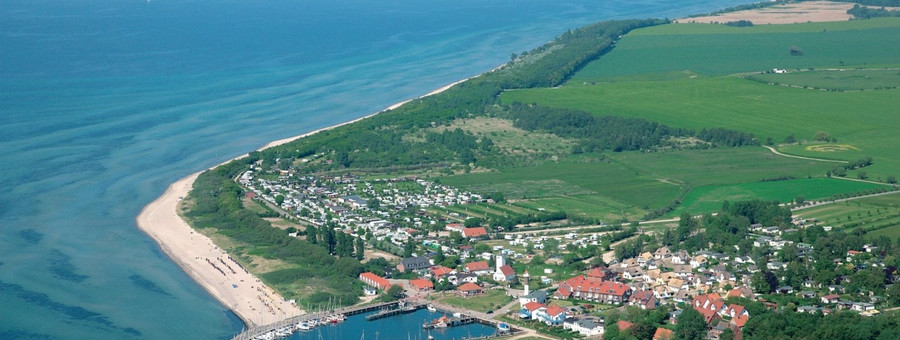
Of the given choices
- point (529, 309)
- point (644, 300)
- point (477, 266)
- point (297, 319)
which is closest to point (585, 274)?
point (477, 266)

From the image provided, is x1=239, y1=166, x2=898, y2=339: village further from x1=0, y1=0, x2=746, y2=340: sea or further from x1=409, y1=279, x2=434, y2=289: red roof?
x1=0, y1=0, x2=746, y2=340: sea

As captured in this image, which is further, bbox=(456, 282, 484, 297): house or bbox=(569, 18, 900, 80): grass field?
bbox=(569, 18, 900, 80): grass field

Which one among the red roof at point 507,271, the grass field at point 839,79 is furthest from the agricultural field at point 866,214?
the grass field at point 839,79

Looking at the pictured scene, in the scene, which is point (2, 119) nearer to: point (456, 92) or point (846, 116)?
point (456, 92)

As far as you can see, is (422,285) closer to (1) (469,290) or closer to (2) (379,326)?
(1) (469,290)

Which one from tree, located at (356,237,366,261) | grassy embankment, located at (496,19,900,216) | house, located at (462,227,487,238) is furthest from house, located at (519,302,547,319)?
grassy embankment, located at (496,19,900,216)

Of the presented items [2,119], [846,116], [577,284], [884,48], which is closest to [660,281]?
[577,284]
